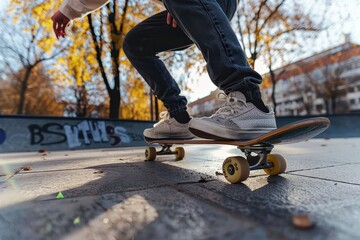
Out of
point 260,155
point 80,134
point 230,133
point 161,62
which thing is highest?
point 161,62

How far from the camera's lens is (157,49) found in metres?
2.59

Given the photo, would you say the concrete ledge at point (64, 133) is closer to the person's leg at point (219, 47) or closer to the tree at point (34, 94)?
the person's leg at point (219, 47)

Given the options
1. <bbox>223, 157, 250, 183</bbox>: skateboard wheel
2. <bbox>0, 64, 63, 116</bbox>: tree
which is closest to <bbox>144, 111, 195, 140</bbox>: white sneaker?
<bbox>223, 157, 250, 183</bbox>: skateboard wheel

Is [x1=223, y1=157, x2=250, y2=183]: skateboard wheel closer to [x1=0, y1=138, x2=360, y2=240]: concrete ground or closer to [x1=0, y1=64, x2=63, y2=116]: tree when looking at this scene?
[x1=0, y1=138, x2=360, y2=240]: concrete ground

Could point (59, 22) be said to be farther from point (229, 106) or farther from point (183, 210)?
point (183, 210)

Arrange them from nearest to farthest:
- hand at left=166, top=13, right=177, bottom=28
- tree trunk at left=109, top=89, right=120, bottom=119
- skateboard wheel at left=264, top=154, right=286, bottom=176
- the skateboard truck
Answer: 1. the skateboard truck
2. skateboard wheel at left=264, top=154, right=286, bottom=176
3. hand at left=166, top=13, right=177, bottom=28
4. tree trunk at left=109, top=89, right=120, bottom=119

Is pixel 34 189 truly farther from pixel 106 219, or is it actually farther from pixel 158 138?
pixel 158 138

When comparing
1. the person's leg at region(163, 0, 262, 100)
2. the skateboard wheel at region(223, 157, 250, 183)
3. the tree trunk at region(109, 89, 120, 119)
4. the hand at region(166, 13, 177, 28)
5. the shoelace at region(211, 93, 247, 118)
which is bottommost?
the skateboard wheel at region(223, 157, 250, 183)

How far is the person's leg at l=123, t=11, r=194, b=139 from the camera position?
2.50 m

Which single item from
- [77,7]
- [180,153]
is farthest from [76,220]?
[180,153]

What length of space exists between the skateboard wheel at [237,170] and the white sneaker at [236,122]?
17 centimetres

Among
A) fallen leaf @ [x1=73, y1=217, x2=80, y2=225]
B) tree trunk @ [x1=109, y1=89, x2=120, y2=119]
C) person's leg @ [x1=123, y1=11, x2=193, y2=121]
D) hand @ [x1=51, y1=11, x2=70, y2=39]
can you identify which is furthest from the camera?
tree trunk @ [x1=109, y1=89, x2=120, y2=119]

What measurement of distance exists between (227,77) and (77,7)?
1.49 metres

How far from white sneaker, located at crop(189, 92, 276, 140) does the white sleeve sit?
144cm
